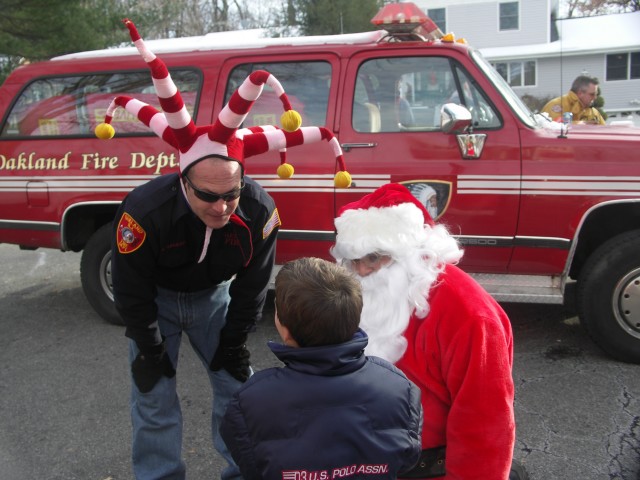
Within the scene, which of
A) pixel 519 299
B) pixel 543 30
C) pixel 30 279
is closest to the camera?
pixel 519 299

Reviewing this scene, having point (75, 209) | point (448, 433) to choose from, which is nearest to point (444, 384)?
point (448, 433)

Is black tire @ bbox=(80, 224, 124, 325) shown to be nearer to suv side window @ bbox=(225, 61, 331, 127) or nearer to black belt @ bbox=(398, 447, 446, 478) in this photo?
suv side window @ bbox=(225, 61, 331, 127)

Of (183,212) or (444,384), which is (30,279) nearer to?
(183,212)

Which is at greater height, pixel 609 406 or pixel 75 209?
pixel 75 209

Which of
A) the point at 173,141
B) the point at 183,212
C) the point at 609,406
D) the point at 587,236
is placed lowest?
the point at 609,406

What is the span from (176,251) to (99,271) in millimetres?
2788

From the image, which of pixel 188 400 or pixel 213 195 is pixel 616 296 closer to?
pixel 188 400

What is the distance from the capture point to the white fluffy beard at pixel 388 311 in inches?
75.5

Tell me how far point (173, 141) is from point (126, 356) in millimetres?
2519

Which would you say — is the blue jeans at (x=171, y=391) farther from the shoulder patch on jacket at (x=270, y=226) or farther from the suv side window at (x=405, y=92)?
the suv side window at (x=405, y=92)

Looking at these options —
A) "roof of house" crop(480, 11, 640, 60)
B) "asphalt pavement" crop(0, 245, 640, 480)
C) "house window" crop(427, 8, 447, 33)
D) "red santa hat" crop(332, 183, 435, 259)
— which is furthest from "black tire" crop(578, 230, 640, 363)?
"house window" crop(427, 8, 447, 33)

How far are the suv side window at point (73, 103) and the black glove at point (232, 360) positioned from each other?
2.70 m

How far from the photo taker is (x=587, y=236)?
4387mm

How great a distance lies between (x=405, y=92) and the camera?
4.47 metres
